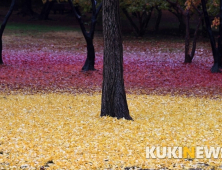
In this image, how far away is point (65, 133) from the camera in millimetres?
7508

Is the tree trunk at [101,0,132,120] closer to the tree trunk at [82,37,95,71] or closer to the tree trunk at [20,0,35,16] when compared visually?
the tree trunk at [82,37,95,71]

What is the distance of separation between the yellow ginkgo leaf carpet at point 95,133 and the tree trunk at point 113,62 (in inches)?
14.9

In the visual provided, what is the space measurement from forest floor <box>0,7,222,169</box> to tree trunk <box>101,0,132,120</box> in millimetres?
439

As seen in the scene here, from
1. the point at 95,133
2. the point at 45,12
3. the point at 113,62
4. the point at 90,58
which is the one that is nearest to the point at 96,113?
the point at 113,62

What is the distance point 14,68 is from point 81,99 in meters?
6.36

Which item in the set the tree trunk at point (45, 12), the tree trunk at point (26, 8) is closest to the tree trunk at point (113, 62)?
the tree trunk at point (45, 12)

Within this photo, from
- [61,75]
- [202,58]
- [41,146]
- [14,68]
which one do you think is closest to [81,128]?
[41,146]

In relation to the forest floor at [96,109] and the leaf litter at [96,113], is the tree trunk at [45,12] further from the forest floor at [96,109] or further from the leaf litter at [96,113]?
the leaf litter at [96,113]

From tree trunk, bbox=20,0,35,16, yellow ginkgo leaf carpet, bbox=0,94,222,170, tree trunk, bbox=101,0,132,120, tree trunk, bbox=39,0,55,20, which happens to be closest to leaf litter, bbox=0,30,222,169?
yellow ginkgo leaf carpet, bbox=0,94,222,170

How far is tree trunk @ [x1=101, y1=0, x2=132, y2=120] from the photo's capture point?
8.59 metres

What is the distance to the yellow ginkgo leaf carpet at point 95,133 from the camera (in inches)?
236

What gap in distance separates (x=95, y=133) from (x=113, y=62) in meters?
1.90

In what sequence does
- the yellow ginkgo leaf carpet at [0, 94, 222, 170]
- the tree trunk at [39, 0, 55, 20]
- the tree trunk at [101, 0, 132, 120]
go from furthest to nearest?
the tree trunk at [39, 0, 55, 20]
the tree trunk at [101, 0, 132, 120]
the yellow ginkgo leaf carpet at [0, 94, 222, 170]

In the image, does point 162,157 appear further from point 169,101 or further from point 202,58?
point 202,58
